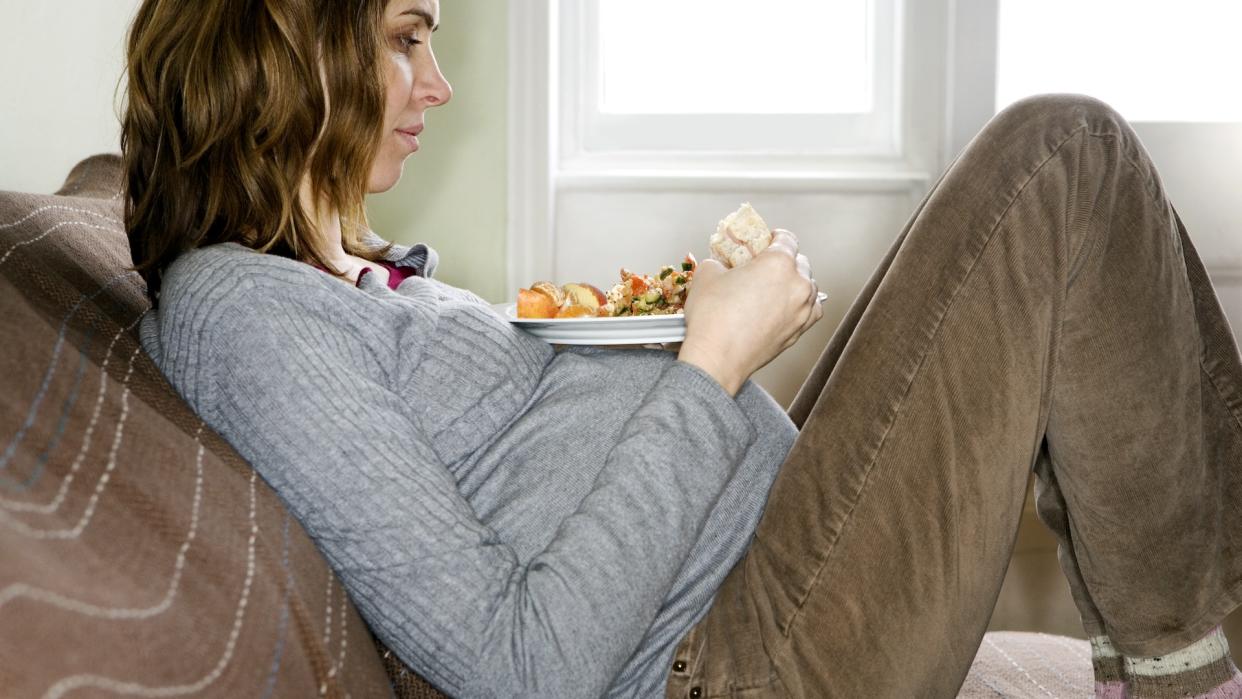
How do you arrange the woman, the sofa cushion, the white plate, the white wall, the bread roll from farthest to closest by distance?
the white wall
the bread roll
the white plate
the woman
the sofa cushion

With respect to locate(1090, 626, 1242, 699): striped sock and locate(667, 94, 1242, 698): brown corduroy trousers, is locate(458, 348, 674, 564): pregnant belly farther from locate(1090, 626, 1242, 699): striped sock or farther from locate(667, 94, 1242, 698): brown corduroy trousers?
locate(1090, 626, 1242, 699): striped sock

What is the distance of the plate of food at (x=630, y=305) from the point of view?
103cm

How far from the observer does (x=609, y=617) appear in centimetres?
83

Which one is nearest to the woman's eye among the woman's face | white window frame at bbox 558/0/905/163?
the woman's face

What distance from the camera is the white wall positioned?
51.9 inches

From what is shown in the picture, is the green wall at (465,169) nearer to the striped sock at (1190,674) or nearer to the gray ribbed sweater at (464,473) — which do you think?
the gray ribbed sweater at (464,473)

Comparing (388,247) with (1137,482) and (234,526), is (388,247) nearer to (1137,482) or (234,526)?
(234,526)

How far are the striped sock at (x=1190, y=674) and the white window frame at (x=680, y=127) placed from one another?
149 centimetres

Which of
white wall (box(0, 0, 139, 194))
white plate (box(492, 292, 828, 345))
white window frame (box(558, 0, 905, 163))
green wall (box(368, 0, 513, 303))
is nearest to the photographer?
white plate (box(492, 292, 828, 345))

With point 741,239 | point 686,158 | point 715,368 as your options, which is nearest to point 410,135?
point 741,239

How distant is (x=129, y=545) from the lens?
0.63m

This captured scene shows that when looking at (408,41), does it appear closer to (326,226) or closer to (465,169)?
(326,226)

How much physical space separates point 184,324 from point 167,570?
10.9 inches

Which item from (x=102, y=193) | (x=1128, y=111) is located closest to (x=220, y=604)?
(x=102, y=193)
